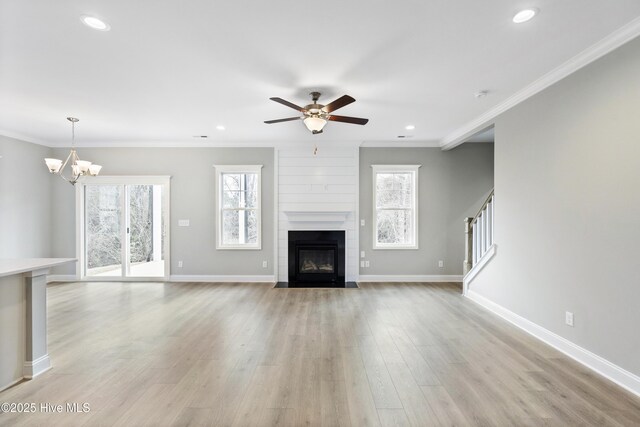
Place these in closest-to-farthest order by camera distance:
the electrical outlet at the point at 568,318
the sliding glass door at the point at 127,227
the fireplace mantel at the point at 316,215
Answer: the electrical outlet at the point at 568,318, the fireplace mantel at the point at 316,215, the sliding glass door at the point at 127,227

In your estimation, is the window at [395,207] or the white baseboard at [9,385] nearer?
the white baseboard at [9,385]

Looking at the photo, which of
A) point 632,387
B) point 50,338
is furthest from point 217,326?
point 632,387

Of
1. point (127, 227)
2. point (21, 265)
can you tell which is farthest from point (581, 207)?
point (127, 227)

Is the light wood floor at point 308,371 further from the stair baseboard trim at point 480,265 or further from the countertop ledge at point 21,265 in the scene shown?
the countertop ledge at point 21,265

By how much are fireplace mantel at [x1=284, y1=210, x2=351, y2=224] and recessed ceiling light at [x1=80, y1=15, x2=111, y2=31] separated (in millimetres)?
4066

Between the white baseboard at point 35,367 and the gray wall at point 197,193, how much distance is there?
3551 millimetres

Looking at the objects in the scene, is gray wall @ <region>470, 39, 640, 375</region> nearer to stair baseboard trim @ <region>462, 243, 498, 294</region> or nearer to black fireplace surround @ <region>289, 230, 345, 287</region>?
stair baseboard trim @ <region>462, 243, 498, 294</region>

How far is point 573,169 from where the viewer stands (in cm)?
296

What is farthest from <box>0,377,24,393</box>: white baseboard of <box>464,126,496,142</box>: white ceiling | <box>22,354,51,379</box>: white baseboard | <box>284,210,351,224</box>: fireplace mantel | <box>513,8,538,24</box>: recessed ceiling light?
<box>464,126,496,142</box>: white ceiling

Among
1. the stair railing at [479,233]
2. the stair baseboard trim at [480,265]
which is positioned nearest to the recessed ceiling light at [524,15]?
the stair railing at [479,233]

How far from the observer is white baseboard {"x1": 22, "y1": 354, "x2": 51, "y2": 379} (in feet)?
8.20

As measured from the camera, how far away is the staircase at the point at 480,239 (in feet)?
15.0

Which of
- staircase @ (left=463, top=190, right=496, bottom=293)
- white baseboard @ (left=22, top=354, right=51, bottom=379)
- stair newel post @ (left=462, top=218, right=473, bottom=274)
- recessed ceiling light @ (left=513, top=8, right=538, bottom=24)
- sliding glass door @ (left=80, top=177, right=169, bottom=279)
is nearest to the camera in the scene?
recessed ceiling light @ (left=513, top=8, right=538, bottom=24)

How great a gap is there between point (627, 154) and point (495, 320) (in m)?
2.40
